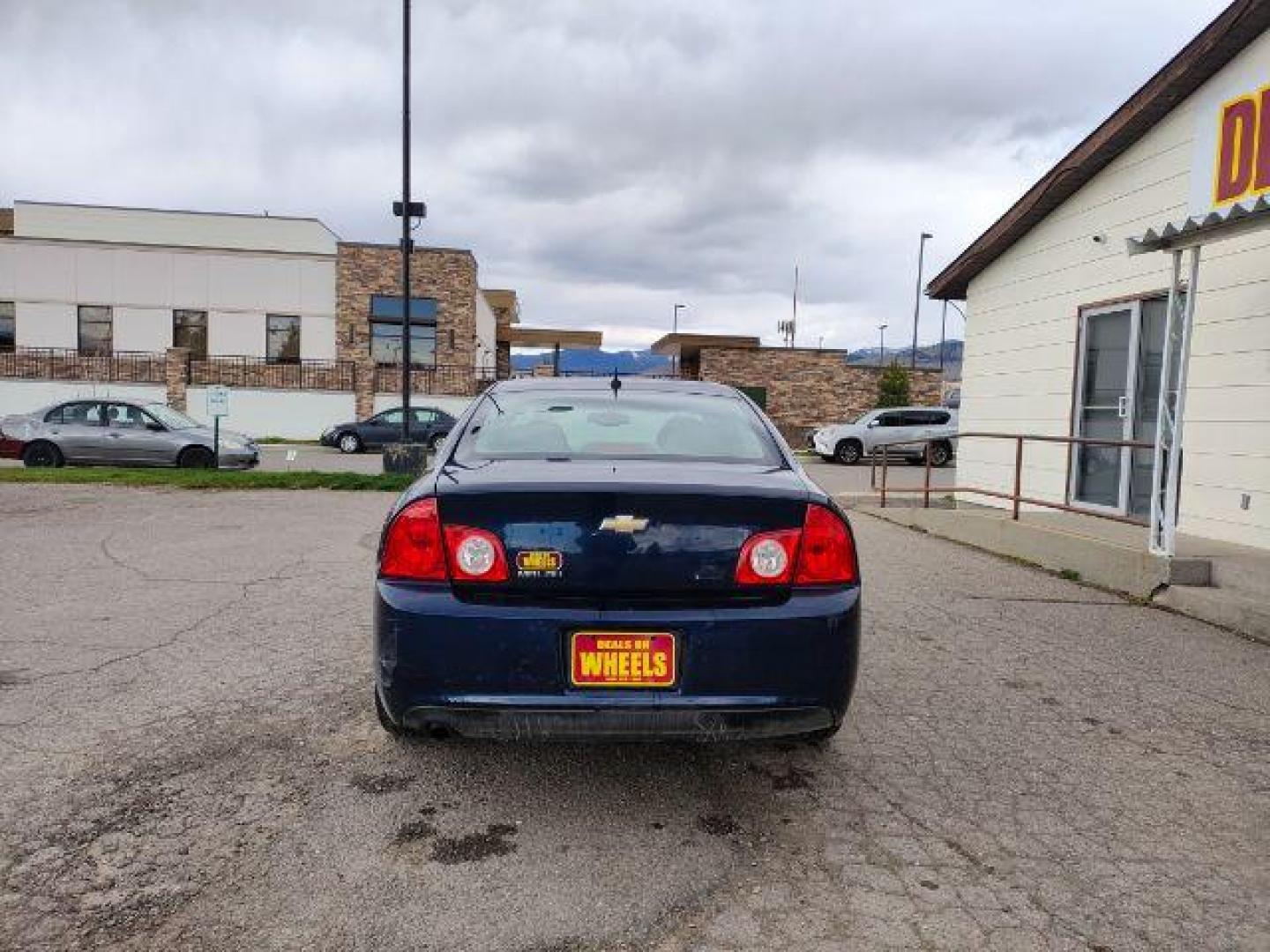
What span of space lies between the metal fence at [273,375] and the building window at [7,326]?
22.4 ft

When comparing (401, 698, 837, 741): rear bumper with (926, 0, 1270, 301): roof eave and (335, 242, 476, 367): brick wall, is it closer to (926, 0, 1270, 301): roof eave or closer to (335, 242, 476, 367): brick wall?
(926, 0, 1270, 301): roof eave

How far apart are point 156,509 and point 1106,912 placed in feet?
36.3

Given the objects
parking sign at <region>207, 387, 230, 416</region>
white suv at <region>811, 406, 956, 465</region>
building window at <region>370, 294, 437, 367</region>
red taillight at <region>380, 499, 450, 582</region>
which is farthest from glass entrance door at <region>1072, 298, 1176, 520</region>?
building window at <region>370, 294, 437, 367</region>

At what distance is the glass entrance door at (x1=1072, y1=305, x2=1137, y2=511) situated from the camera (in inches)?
364

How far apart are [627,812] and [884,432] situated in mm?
23724

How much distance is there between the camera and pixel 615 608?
294cm

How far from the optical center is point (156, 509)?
11.1 m

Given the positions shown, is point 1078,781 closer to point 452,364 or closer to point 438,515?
point 438,515

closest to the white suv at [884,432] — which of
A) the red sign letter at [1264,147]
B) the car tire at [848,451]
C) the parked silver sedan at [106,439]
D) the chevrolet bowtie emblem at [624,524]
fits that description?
the car tire at [848,451]

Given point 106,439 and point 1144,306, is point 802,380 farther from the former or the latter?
point 1144,306

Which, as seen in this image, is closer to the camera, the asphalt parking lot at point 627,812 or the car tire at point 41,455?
the asphalt parking lot at point 627,812

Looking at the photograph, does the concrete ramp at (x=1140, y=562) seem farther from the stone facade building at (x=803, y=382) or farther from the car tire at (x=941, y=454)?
the stone facade building at (x=803, y=382)

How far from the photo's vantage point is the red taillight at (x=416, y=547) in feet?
9.86

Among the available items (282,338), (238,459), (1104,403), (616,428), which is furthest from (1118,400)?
A: (282,338)
